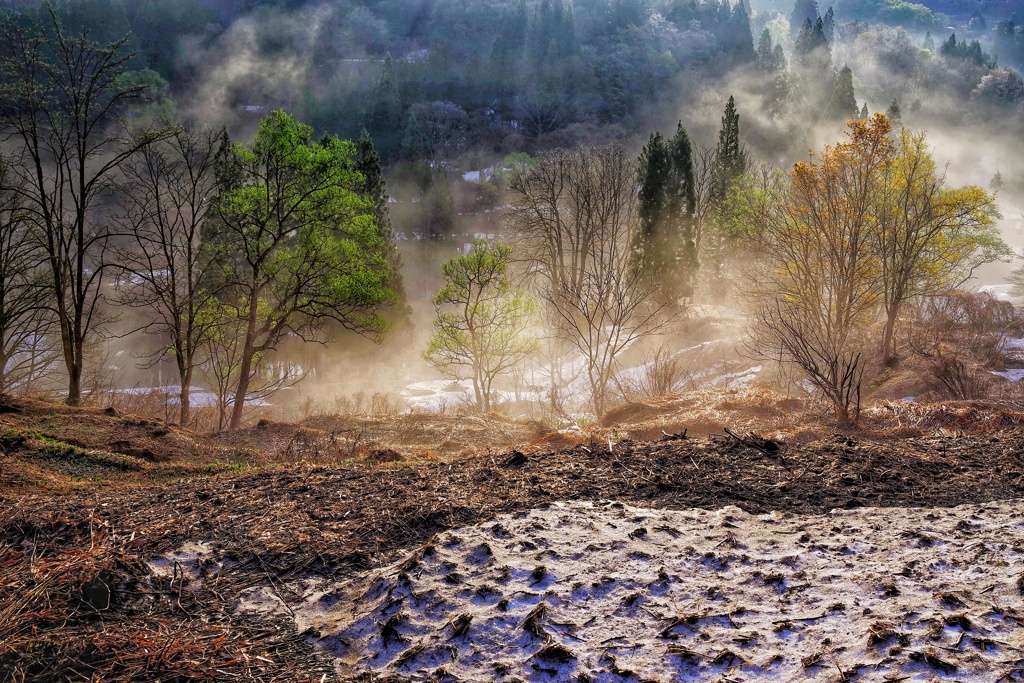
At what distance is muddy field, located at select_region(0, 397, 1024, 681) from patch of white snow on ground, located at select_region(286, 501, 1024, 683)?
10cm

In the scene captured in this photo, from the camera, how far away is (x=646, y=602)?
366 centimetres

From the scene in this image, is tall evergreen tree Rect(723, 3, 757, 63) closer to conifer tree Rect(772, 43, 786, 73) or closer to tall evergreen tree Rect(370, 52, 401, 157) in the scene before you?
conifer tree Rect(772, 43, 786, 73)

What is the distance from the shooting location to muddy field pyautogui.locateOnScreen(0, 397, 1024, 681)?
3.48 m

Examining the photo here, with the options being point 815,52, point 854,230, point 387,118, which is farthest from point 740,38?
point 854,230

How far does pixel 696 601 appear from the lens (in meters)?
3.65

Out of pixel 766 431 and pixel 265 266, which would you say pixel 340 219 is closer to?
pixel 265 266

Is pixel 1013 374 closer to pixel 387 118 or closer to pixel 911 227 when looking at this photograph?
pixel 911 227

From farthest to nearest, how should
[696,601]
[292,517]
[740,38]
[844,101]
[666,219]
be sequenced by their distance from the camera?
[740,38]
[844,101]
[666,219]
[292,517]
[696,601]

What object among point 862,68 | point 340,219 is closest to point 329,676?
point 340,219

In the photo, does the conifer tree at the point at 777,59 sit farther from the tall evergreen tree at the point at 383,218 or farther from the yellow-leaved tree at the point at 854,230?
the yellow-leaved tree at the point at 854,230

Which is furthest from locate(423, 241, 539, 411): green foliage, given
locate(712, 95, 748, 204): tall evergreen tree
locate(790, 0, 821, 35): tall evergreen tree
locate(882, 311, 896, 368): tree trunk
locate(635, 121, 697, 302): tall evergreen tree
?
locate(790, 0, 821, 35): tall evergreen tree

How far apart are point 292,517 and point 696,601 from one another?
113 inches

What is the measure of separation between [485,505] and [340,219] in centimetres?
1472

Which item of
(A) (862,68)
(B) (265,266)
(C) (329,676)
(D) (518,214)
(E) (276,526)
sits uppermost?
(A) (862,68)
